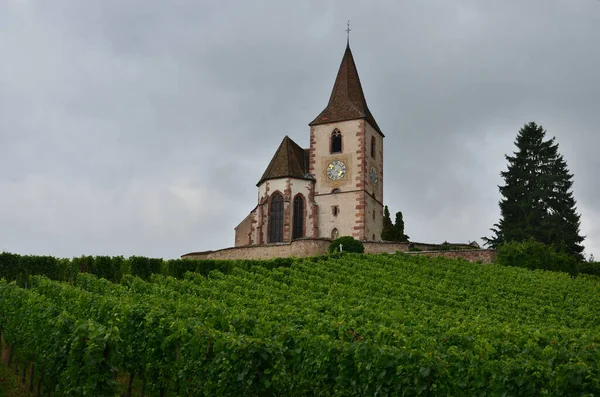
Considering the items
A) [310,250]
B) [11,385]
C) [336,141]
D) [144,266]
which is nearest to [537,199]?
[336,141]

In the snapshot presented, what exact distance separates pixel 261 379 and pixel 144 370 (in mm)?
3878

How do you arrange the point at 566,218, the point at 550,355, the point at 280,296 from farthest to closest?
the point at 566,218 < the point at 280,296 < the point at 550,355

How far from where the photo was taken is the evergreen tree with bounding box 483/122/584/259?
5000 cm

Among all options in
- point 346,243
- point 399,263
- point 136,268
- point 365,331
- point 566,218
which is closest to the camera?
point 365,331

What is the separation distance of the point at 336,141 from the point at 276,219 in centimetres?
631

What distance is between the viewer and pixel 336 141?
49.5 m

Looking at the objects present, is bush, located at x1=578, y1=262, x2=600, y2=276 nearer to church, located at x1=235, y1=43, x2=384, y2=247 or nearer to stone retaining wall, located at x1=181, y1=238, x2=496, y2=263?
stone retaining wall, located at x1=181, y1=238, x2=496, y2=263

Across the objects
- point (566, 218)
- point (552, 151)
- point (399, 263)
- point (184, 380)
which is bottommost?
point (184, 380)

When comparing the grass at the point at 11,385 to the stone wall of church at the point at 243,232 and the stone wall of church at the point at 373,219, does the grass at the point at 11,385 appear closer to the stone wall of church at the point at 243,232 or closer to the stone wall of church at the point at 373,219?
the stone wall of church at the point at 373,219

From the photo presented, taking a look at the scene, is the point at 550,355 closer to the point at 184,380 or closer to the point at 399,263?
the point at 184,380

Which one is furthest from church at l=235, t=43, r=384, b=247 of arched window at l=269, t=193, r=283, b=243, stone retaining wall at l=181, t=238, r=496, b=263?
stone retaining wall at l=181, t=238, r=496, b=263

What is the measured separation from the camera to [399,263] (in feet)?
116

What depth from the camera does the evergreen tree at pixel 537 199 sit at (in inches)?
1969

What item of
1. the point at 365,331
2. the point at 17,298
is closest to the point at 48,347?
the point at 17,298
